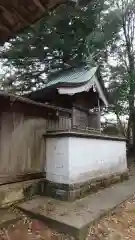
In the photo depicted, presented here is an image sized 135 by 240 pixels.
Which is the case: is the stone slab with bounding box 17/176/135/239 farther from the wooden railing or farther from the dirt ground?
the wooden railing

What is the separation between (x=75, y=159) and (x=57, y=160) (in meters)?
0.57

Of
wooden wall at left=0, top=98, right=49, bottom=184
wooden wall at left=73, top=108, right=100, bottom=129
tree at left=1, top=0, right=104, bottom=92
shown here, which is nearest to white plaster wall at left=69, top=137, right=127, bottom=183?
wooden wall at left=0, top=98, right=49, bottom=184

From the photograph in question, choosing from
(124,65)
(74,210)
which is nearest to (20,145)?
(74,210)

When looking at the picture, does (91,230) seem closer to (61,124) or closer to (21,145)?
(21,145)

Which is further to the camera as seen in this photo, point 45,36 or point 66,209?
point 45,36

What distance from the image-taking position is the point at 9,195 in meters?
5.59

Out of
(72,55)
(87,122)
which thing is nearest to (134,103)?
(72,55)

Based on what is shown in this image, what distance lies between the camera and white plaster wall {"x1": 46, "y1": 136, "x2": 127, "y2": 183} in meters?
6.25

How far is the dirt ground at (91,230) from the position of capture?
4.21 m

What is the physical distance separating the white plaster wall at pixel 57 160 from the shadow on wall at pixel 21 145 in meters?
0.23

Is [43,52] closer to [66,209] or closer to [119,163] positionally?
[119,163]

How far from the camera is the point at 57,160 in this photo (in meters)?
6.50

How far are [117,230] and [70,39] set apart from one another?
1080 cm

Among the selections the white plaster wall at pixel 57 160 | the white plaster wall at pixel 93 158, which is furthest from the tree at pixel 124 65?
the white plaster wall at pixel 57 160
